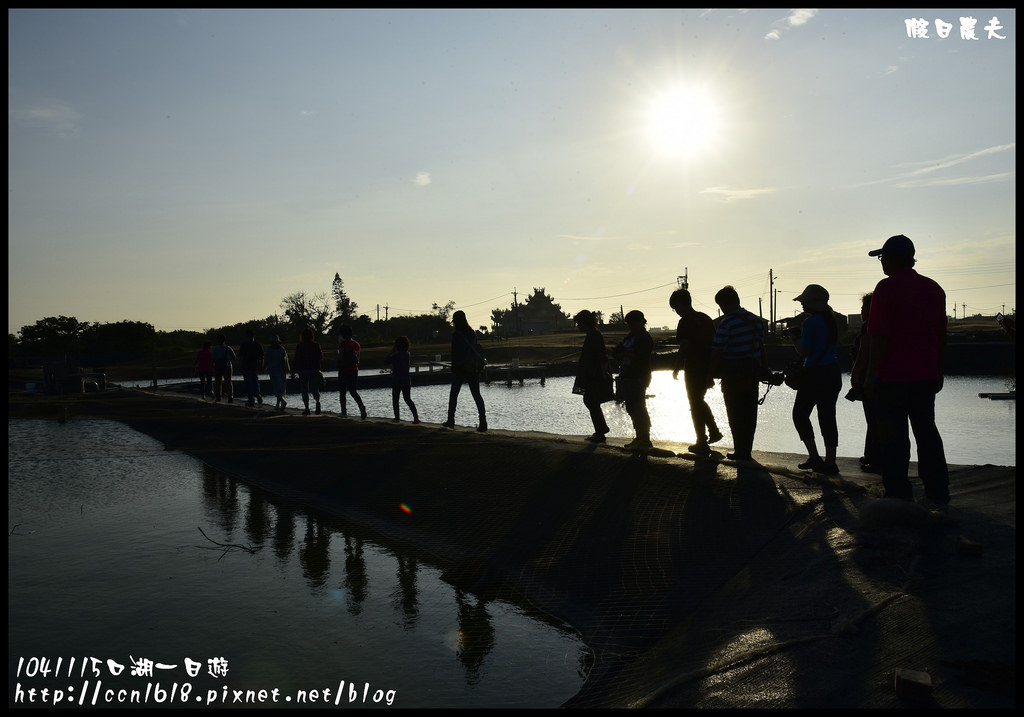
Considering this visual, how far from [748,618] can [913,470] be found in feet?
12.9

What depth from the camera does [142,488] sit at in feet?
28.1

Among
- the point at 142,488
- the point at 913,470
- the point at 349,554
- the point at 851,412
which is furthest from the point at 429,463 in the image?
the point at 851,412

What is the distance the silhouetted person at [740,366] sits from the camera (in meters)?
7.11

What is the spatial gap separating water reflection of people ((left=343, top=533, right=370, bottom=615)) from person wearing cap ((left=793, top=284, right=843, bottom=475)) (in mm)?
3829

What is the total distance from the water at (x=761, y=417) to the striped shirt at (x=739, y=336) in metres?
2.75

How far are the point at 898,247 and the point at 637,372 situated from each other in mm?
4003

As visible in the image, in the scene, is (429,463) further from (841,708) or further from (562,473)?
(841,708)

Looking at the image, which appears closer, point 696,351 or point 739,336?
point 739,336

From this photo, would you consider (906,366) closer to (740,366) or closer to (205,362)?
(740,366)

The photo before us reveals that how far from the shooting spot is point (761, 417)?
25.5 m

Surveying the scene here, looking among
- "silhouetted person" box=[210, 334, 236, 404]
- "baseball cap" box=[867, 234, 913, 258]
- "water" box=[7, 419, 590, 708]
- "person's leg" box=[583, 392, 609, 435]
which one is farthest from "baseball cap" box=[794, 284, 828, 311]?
"silhouetted person" box=[210, 334, 236, 404]

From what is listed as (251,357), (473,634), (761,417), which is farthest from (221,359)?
(761,417)

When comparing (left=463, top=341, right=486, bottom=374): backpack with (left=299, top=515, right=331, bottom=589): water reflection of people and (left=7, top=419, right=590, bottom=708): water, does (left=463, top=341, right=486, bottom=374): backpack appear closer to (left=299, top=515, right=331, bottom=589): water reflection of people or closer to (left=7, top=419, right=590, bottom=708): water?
(left=7, top=419, right=590, bottom=708): water

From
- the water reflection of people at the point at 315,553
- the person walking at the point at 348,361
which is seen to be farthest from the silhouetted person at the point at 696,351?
the person walking at the point at 348,361
